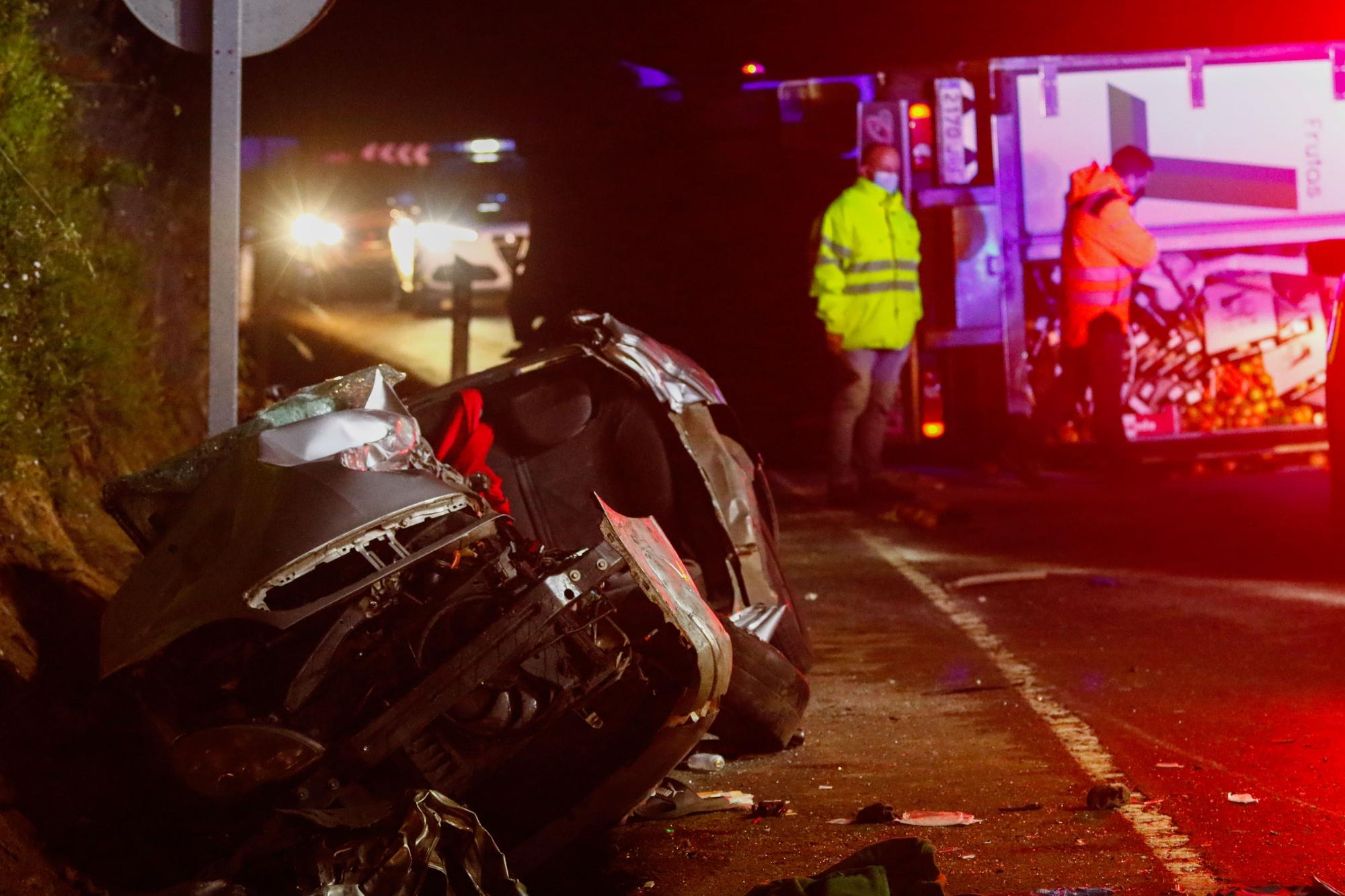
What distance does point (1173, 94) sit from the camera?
37.9 feet

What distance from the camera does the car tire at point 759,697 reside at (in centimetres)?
448

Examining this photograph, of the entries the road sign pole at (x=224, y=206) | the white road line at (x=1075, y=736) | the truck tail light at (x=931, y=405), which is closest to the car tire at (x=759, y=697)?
the white road line at (x=1075, y=736)

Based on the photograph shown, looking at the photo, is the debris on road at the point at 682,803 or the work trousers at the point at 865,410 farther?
the work trousers at the point at 865,410

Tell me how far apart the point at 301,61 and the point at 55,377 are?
9.19 meters

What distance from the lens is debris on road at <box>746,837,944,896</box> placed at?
3.19 meters

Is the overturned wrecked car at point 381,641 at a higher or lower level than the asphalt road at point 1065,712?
higher

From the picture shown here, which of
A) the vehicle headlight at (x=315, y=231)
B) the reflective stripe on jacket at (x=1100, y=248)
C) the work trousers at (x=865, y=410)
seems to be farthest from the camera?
the vehicle headlight at (x=315, y=231)

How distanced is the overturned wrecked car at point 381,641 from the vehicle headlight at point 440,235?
14.6 m

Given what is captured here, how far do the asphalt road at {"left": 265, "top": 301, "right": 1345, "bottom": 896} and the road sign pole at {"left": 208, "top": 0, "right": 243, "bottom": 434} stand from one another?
2175 millimetres

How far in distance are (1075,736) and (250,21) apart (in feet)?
12.4

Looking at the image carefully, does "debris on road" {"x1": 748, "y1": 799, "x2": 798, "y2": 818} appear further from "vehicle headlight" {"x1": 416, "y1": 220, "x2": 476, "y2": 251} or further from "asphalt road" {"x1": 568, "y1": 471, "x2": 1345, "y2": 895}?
"vehicle headlight" {"x1": 416, "y1": 220, "x2": 476, "y2": 251}

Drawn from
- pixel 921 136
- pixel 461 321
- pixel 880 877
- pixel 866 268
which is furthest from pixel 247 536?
pixel 921 136

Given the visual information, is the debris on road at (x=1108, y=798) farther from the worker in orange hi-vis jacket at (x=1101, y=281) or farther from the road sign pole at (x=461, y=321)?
the road sign pole at (x=461, y=321)

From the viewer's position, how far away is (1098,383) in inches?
444
